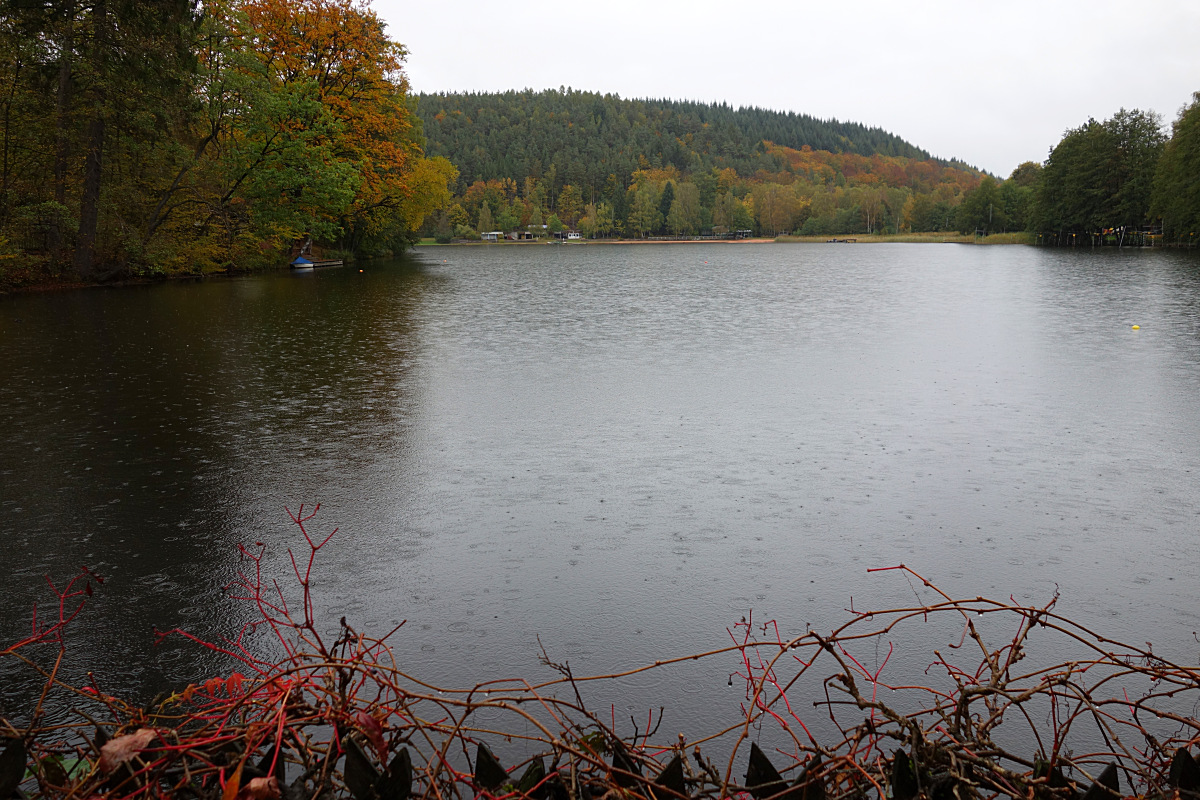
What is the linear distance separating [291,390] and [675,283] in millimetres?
22087

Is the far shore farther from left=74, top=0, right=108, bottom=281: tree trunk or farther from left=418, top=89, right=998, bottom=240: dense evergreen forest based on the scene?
left=74, top=0, right=108, bottom=281: tree trunk

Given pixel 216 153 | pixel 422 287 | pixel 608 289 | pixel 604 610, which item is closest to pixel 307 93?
pixel 216 153

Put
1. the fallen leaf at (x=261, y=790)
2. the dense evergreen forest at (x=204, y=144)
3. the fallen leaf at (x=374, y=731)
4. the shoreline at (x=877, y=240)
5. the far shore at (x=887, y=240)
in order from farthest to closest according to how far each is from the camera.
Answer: the shoreline at (x=877, y=240), the far shore at (x=887, y=240), the dense evergreen forest at (x=204, y=144), the fallen leaf at (x=374, y=731), the fallen leaf at (x=261, y=790)

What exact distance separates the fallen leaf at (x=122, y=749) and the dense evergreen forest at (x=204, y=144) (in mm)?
11619

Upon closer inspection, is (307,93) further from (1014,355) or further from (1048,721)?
(1048,721)

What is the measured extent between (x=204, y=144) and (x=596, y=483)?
2982 cm

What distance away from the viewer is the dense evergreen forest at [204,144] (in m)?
23.0

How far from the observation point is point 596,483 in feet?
21.2

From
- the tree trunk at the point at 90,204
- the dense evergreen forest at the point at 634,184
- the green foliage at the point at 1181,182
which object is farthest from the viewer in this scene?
the dense evergreen forest at the point at 634,184

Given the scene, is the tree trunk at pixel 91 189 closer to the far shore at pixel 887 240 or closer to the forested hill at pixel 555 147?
the far shore at pixel 887 240

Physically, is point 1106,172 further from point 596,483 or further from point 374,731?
point 374,731

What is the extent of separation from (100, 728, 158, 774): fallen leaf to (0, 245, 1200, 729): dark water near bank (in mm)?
1714

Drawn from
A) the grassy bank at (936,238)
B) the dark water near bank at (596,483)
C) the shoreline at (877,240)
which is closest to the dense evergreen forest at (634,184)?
the shoreline at (877,240)

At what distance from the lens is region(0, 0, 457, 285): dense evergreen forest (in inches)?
906
